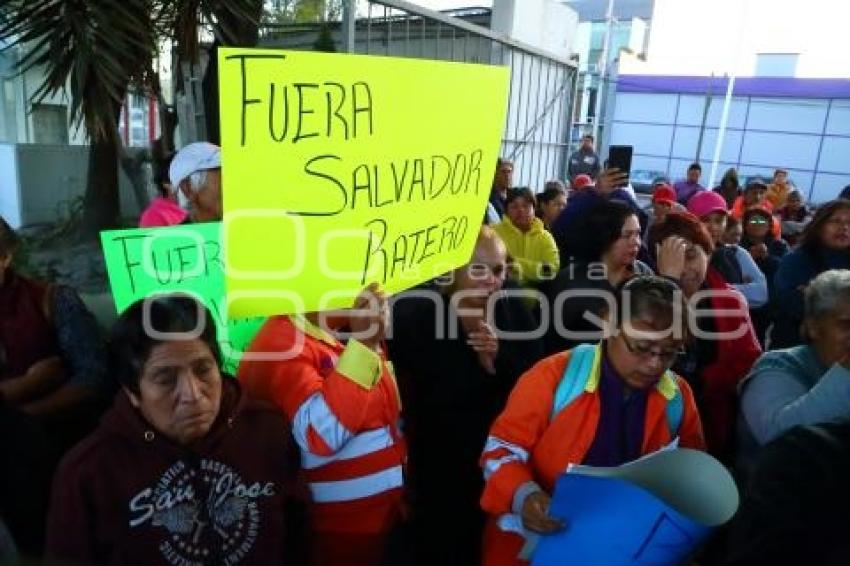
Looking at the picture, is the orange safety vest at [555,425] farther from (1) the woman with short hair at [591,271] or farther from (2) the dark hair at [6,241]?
(2) the dark hair at [6,241]

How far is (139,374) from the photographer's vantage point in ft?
4.15

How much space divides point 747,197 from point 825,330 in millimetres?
4850

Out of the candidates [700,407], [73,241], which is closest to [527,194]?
[700,407]

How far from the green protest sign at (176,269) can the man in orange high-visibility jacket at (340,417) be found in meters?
0.12

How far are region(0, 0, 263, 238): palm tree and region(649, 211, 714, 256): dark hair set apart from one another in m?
2.75

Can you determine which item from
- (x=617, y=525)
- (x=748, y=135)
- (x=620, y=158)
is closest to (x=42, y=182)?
(x=620, y=158)

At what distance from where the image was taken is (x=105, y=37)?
341cm

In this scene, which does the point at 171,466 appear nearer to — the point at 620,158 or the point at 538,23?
the point at 620,158

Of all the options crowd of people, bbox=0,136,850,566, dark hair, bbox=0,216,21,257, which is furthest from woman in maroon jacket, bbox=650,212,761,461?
dark hair, bbox=0,216,21,257

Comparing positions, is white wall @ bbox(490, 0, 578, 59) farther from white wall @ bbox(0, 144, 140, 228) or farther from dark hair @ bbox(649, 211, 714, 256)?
dark hair @ bbox(649, 211, 714, 256)

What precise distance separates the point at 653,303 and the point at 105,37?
3.34 metres

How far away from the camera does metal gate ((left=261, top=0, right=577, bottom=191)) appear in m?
4.13

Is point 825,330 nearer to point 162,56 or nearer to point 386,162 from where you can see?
point 386,162

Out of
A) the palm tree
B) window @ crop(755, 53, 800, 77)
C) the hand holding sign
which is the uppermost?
window @ crop(755, 53, 800, 77)
